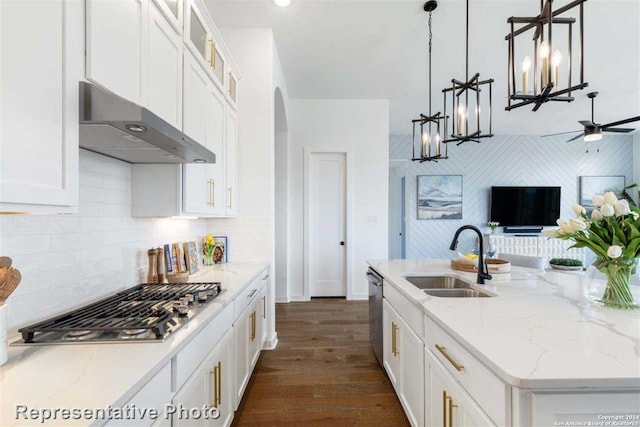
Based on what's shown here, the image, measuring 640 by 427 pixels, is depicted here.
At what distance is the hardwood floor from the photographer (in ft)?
6.19

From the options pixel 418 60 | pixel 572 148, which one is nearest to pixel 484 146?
pixel 572 148

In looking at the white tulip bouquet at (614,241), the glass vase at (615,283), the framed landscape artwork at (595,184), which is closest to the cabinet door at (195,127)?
the white tulip bouquet at (614,241)

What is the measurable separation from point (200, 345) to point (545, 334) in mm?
1310

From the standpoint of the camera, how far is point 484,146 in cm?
643

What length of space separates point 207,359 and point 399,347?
1185 mm

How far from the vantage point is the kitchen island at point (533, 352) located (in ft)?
2.54

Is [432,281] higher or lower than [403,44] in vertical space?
lower

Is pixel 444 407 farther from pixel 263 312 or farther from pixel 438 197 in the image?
pixel 438 197

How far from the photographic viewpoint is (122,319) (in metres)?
1.16

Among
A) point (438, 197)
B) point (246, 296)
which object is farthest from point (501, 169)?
point (246, 296)

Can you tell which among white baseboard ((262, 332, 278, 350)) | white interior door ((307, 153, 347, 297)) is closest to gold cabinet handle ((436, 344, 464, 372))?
white baseboard ((262, 332, 278, 350))

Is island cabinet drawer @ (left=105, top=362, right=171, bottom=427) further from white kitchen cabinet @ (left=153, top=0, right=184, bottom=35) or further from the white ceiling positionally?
the white ceiling

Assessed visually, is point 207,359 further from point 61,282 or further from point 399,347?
point 399,347

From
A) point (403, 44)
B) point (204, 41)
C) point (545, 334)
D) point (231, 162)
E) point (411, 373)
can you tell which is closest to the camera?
point (545, 334)
